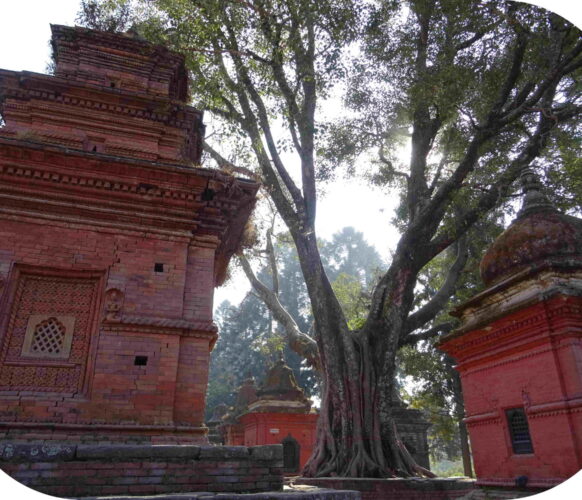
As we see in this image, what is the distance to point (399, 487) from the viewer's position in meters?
7.25

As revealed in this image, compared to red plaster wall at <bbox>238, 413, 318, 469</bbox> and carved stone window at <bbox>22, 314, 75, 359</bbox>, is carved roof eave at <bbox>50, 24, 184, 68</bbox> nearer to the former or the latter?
carved stone window at <bbox>22, 314, 75, 359</bbox>

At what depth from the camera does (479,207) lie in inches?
365

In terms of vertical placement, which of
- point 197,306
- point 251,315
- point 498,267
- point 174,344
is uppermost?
point 251,315

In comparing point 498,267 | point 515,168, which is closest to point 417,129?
point 515,168

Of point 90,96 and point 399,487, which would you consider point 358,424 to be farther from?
point 90,96

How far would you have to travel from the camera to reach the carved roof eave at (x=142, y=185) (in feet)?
19.2

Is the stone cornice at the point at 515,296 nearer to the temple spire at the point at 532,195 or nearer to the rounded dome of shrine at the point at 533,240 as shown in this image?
the rounded dome of shrine at the point at 533,240

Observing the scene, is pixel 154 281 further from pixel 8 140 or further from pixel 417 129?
pixel 417 129

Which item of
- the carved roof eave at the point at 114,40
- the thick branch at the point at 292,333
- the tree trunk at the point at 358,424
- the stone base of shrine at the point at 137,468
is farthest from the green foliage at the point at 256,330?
the stone base of shrine at the point at 137,468

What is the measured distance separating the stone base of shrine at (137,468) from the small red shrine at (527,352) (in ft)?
11.2

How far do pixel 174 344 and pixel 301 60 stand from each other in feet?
20.7

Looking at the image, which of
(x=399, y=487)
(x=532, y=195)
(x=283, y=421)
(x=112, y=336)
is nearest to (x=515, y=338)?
(x=532, y=195)

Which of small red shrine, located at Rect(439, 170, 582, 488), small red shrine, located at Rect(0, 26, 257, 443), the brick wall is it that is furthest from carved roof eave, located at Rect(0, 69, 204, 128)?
small red shrine, located at Rect(439, 170, 582, 488)

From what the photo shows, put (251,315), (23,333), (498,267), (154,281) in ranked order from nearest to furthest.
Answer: (23,333), (154,281), (498,267), (251,315)
